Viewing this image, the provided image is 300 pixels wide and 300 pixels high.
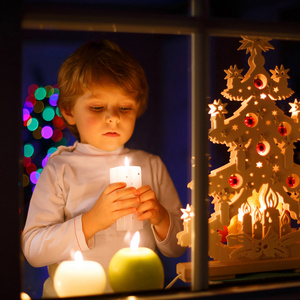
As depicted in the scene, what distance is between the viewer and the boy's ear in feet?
4.52

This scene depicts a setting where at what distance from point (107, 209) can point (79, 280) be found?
0.69 feet

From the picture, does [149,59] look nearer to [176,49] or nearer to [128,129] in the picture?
[176,49]

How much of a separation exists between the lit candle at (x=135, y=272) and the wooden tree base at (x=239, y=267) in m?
0.14

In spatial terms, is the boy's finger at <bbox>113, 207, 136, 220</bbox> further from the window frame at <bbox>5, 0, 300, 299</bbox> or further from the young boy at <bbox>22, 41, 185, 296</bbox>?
the window frame at <bbox>5, 0, 300, 299</bbox>

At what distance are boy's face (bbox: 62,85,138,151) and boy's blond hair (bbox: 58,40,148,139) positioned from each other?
2 centimetres

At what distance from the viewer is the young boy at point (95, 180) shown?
1.28 meters

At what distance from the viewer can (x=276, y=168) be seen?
1416mm

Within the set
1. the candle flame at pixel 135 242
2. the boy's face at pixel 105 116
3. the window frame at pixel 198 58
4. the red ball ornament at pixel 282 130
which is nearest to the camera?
the window frame at pixel 198 58

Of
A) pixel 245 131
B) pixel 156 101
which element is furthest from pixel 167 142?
pixel 245 131

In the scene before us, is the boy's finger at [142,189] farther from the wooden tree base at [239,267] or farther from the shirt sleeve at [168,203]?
the wooden tree base at [239,267]

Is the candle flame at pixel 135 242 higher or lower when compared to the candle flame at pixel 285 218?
lower

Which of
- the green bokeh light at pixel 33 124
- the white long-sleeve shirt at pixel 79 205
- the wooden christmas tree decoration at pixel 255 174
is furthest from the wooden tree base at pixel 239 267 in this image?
the green bokeh light at pixel 33 124

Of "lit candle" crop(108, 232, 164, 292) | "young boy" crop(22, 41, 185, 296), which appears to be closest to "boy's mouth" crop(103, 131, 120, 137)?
"young boy" crop(22, 41, 185, 296)

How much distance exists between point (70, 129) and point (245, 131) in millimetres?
516
